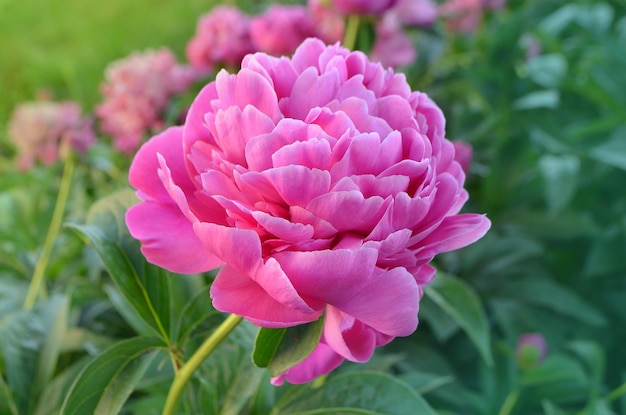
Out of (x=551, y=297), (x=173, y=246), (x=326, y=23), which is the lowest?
(x=551, y=297)

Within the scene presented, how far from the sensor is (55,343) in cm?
56

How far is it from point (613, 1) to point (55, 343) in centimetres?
127

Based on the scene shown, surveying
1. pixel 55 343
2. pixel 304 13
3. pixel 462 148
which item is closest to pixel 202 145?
pixel 55 343

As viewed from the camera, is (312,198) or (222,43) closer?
(312,198)

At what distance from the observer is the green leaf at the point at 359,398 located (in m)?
0.41

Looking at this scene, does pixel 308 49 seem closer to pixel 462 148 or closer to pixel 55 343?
pixel 55 343

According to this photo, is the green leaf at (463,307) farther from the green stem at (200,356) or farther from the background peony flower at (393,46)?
the background peony flower at (393,46)

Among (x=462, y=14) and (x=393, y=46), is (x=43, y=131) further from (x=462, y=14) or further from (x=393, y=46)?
(x=462, y=14)

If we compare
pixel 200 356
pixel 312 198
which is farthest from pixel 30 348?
pixel 312 198

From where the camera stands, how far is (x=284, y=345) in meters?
0.34

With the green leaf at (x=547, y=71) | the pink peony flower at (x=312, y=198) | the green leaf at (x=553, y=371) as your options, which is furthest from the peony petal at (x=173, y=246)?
the green leaf at (x=547, y=71)

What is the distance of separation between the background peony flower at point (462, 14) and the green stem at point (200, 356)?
1.16m

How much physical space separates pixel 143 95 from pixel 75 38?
53.3 inches

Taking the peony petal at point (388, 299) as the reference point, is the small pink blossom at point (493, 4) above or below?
below
